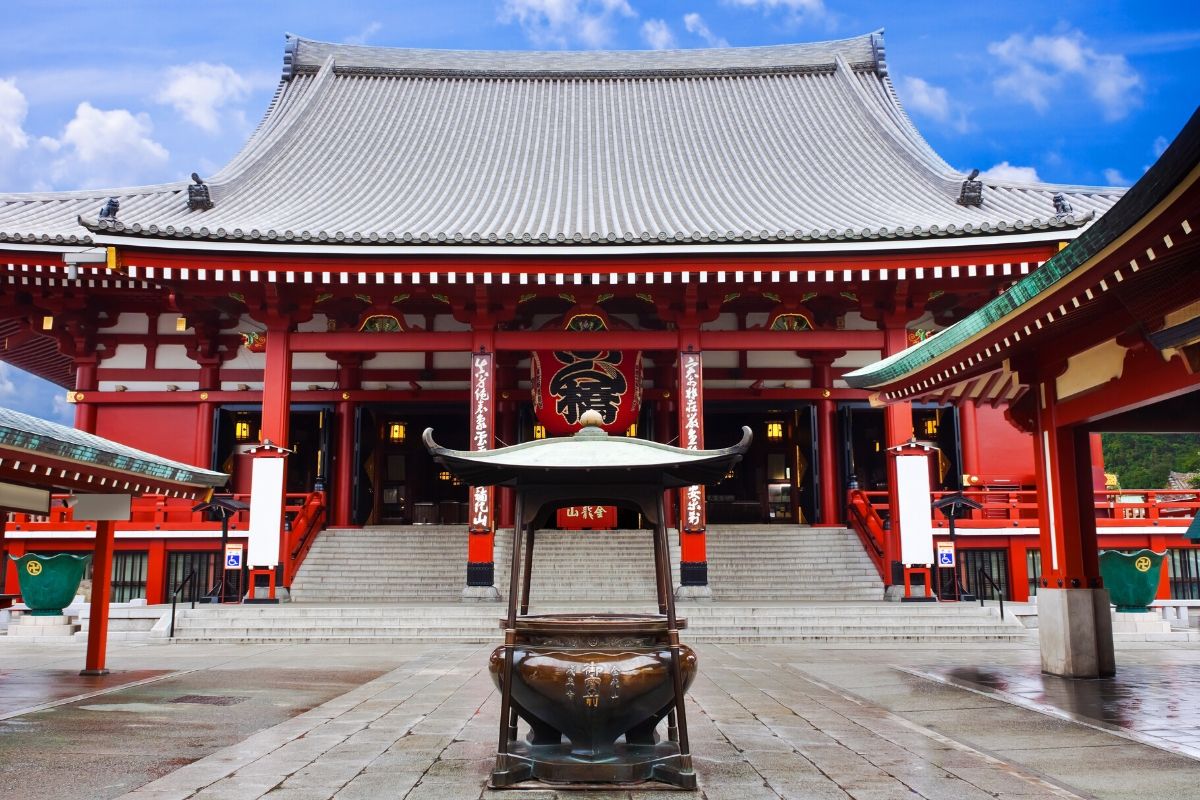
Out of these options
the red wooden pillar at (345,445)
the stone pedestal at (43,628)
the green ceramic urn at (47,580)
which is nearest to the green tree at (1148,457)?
the red wooden pillar at (345,445)

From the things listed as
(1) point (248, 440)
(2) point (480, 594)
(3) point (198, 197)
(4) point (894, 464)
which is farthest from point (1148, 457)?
(3) point (198, 197)

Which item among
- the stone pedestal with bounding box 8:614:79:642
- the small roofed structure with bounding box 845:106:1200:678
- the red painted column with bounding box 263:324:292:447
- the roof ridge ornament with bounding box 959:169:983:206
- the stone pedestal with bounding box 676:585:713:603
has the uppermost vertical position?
the roof ridge ornament with bounding box 959:169:983:206

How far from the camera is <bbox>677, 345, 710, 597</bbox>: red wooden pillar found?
16.2 metres

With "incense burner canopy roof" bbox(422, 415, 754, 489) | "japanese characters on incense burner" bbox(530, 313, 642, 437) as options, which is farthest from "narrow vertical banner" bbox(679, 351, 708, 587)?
"incense burner canopy roof" bbox(422, 415, 754, 489)

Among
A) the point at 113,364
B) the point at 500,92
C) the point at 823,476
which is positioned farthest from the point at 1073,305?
the point at 500,92

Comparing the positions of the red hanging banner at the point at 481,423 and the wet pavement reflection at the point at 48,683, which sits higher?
the red hanging banner at the point at 481,423

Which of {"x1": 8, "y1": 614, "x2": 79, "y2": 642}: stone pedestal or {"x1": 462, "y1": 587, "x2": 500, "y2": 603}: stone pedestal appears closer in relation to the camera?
{"x1": 8, "y1": 614, "x2": 79, "y2": 642}: stone pedestal

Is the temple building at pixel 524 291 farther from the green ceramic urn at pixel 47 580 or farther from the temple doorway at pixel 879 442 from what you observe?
the green ceramic urn at pixel 47 580

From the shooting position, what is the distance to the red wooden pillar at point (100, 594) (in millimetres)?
10273

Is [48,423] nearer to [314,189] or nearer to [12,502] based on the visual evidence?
[12,502]

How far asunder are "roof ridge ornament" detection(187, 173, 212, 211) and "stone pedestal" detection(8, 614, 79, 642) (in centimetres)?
821

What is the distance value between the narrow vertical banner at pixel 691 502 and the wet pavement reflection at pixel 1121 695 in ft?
19.6

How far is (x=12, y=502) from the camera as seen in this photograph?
9.59m

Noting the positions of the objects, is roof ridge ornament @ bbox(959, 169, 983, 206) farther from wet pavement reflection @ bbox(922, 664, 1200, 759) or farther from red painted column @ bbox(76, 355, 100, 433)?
red painted column @ bbox(76, 355, 100, 433)
